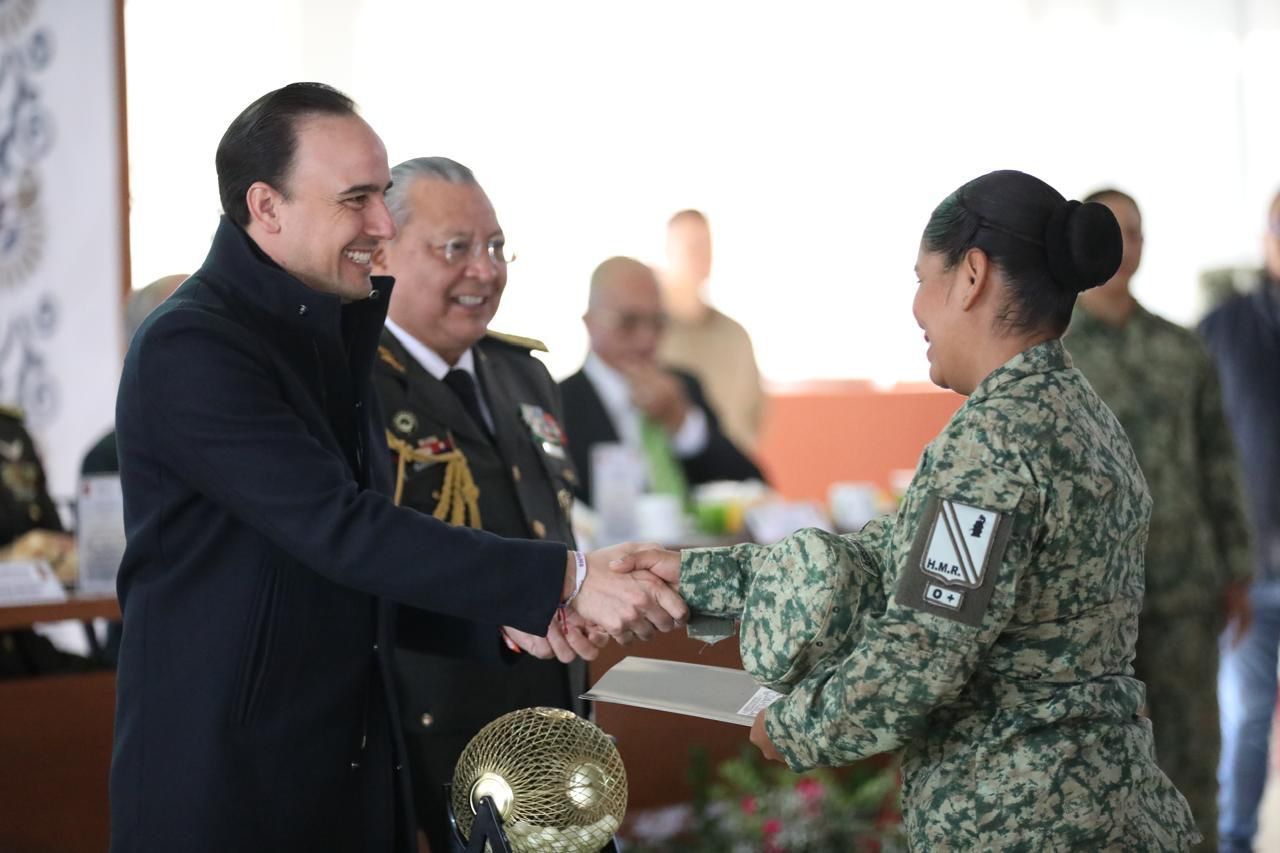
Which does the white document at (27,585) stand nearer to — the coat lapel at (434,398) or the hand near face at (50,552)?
the hand near face at (50,552)

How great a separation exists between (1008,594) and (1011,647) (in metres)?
0.10

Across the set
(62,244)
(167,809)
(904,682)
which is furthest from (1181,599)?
(62,244)

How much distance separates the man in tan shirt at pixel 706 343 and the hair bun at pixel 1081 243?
4697 millimetres

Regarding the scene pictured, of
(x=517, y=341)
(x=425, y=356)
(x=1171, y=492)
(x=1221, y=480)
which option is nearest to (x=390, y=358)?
(x=425, y=356)

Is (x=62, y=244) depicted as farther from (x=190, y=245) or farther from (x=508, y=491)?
(x=508, y=491)

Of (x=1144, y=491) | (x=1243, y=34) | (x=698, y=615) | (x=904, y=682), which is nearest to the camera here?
(x=904, y=682)

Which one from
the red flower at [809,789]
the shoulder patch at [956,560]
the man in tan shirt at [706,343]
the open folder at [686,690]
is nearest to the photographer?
the shoulder patch at [956,560]

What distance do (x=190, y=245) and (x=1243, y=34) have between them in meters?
6.42

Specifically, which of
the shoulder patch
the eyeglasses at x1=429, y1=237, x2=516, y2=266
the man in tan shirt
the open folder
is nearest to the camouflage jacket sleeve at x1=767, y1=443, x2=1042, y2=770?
the shoulder patch

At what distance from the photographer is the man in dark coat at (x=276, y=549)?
5.46 ft

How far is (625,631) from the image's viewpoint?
1897 millimetres

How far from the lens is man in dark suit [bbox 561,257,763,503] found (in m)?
4.49

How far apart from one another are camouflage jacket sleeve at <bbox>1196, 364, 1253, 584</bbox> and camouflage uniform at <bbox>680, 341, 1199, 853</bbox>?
2314mm

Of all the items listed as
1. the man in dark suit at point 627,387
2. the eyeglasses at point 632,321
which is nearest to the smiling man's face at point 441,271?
the man in dark suit at point 627,387
